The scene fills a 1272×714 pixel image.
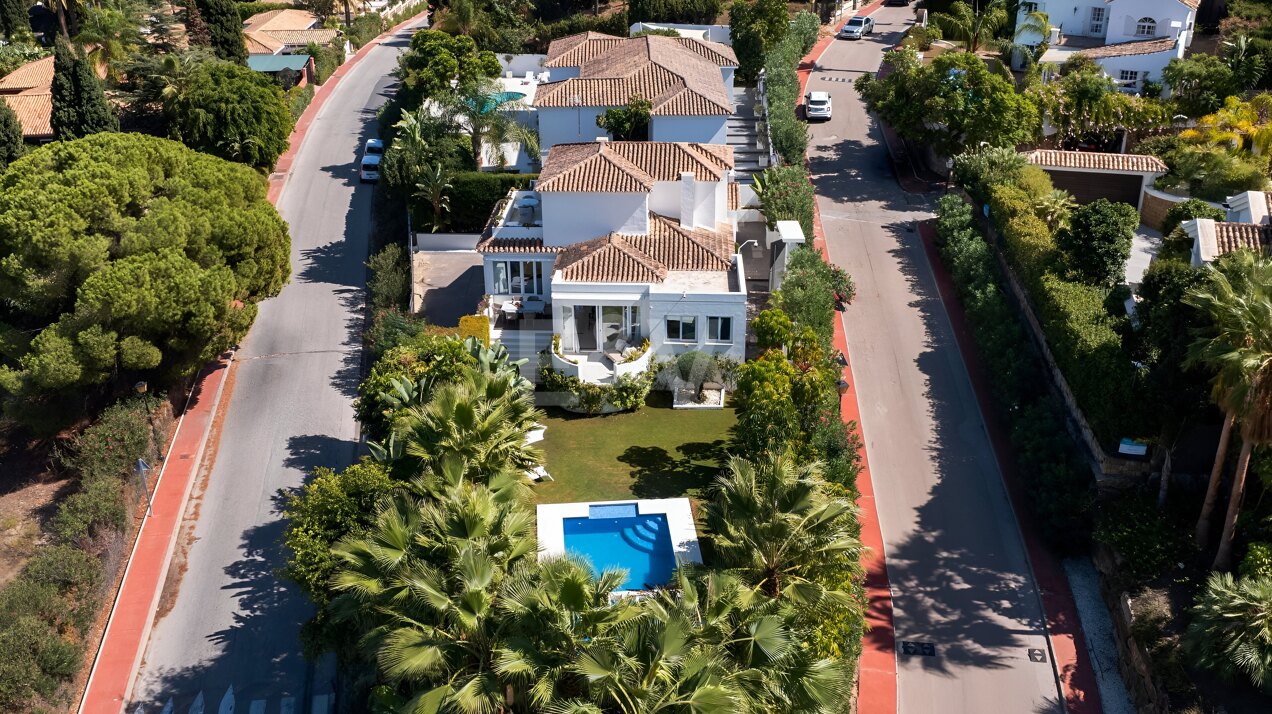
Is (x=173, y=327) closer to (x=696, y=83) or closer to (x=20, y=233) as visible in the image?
(x=20, y=233)

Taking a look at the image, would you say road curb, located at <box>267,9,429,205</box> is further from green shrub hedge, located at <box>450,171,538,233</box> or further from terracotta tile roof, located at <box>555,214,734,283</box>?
terracotta tile roof, located at <box>555,214,734,283</box>

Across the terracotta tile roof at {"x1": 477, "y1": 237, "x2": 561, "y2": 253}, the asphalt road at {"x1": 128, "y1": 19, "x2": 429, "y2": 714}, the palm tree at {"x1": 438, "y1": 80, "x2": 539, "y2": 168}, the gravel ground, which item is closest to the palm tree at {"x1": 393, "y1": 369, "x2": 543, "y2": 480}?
the asphalt road at {"x1": 128, "y1": 19, "x2": 429, "y2": 714}

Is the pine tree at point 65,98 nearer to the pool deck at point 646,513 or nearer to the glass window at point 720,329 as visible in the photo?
the glass window at point 720,329

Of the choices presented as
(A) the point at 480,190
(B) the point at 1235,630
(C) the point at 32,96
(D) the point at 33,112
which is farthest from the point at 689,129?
(C) the point at 32,96

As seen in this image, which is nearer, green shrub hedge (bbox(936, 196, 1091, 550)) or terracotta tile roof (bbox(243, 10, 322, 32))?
green shrub hedge (bbox(936, 196, 1091, 550))

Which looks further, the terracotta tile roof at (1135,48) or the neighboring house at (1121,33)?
the neighboring house at (1121,33)

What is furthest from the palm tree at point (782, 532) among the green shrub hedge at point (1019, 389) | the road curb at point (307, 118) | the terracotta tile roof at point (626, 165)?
the road curb at point (307, 118)

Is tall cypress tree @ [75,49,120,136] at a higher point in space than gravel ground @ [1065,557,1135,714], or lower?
higher

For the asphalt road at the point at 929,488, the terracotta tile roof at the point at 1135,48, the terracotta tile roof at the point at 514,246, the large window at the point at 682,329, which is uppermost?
the terracotta tile roof at the point at 1135,48

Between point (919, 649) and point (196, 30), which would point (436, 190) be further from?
point (919, 649)
